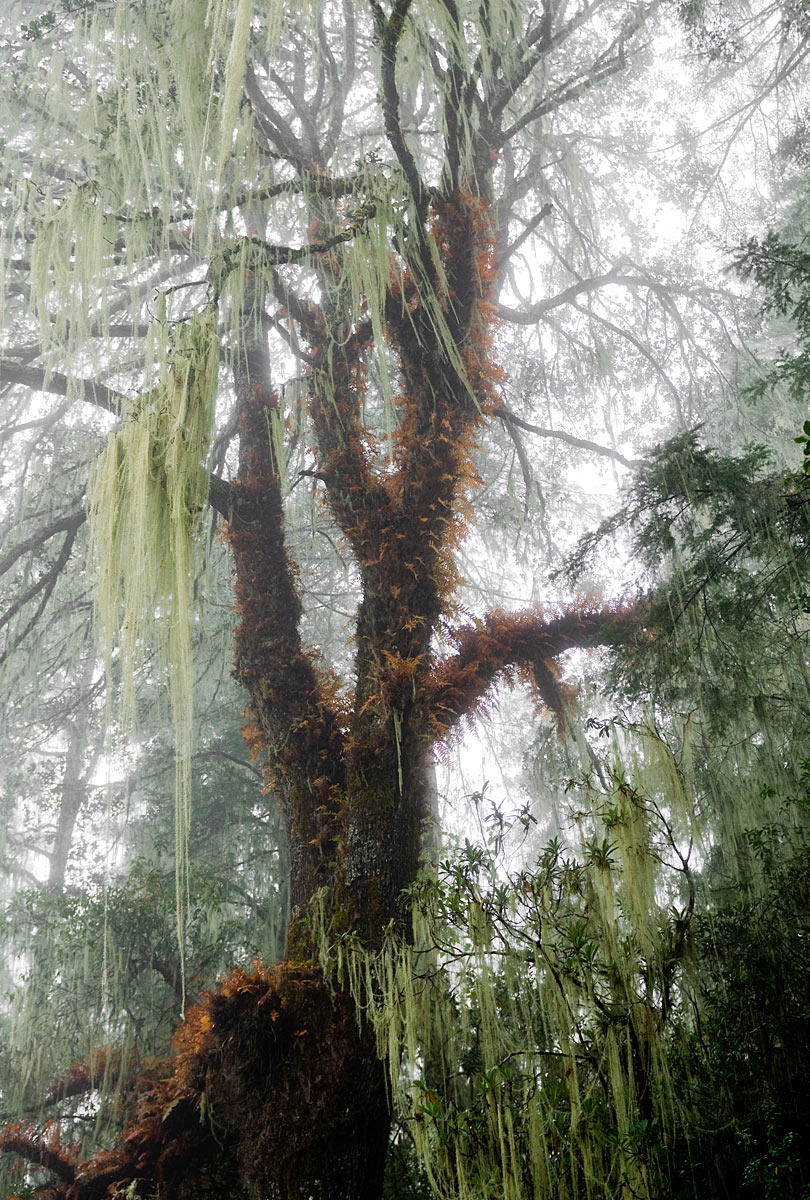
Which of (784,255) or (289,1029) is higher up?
(784,255)

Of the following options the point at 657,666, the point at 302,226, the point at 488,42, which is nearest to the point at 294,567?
the point at 657,666

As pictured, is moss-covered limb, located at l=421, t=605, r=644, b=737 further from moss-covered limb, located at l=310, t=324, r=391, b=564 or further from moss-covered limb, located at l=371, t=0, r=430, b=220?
moss-covered limb, located at l=371, t=0, r=430, b=220

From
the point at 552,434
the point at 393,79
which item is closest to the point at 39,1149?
the point at 552,434

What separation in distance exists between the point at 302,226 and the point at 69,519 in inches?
118

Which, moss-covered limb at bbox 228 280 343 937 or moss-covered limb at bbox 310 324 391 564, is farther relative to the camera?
moss-covered limb at bbox 310 324 391 564

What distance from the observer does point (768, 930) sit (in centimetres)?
317

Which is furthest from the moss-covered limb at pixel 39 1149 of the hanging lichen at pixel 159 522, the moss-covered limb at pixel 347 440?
the moss-covered limb at pixel 347 440

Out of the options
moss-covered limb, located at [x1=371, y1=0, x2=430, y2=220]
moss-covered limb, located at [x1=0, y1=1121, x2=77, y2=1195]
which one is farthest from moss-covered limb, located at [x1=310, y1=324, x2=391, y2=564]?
moss-covered limb, located at [x1=0, y1=1121, x2=77, y2=1195]

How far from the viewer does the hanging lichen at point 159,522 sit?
3.27 meters

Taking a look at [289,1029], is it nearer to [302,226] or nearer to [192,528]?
[192,528]

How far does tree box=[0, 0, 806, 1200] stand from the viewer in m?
3.29

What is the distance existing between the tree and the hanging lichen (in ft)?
0.04

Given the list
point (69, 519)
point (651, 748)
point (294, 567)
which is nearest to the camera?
point (651, 748)

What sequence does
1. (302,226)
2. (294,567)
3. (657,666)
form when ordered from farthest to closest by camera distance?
(302,226)
(294,567)
(657,666)
